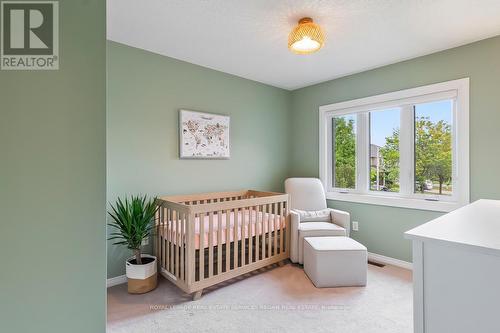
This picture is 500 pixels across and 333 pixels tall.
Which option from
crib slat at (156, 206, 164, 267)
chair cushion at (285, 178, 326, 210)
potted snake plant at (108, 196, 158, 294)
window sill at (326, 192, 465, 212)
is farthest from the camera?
chair cushion at (285, 178, 326, 210)

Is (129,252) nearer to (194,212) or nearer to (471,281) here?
(194,212)

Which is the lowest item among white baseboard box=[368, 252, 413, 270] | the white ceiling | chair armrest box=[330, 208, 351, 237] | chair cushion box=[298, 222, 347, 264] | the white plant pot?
white baseboard box=[368, 252, 413, 270]

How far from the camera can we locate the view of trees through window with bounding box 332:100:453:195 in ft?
9.05

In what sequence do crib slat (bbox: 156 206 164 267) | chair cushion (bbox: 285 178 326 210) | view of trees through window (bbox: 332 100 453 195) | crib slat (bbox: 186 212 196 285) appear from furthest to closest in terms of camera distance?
1. chair cushion (bbox: 285 178 326 210)
2. view of trees through window (bbox: 332 100 453 195)
3. crib slat (bbox: 156 206 164 267)
4. crib slat (bbox: 186 212 196 285)

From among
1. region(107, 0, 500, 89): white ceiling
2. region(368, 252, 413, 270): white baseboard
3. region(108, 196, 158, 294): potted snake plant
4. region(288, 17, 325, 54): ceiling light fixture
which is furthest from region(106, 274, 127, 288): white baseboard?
region(368, 252, 413, 270): white baseboard

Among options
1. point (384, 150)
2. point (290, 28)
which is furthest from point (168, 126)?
point (384, 150)

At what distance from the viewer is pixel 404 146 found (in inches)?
118

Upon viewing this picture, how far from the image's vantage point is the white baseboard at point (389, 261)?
2.88 meters

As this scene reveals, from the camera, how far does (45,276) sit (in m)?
0.84

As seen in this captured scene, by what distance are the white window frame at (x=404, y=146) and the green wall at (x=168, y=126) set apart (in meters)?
0.90

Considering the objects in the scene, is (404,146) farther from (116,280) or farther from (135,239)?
(116,280)

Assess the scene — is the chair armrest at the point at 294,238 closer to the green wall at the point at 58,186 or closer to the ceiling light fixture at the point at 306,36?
the ceiling light fixture at the point at 306,36

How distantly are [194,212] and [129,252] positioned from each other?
3.27 ft

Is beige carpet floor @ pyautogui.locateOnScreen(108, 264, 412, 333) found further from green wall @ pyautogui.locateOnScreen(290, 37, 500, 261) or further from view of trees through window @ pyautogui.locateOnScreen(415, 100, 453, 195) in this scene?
view of trees through window @ pyautogui.locateOnScreen(415, 100, 453, 195)
